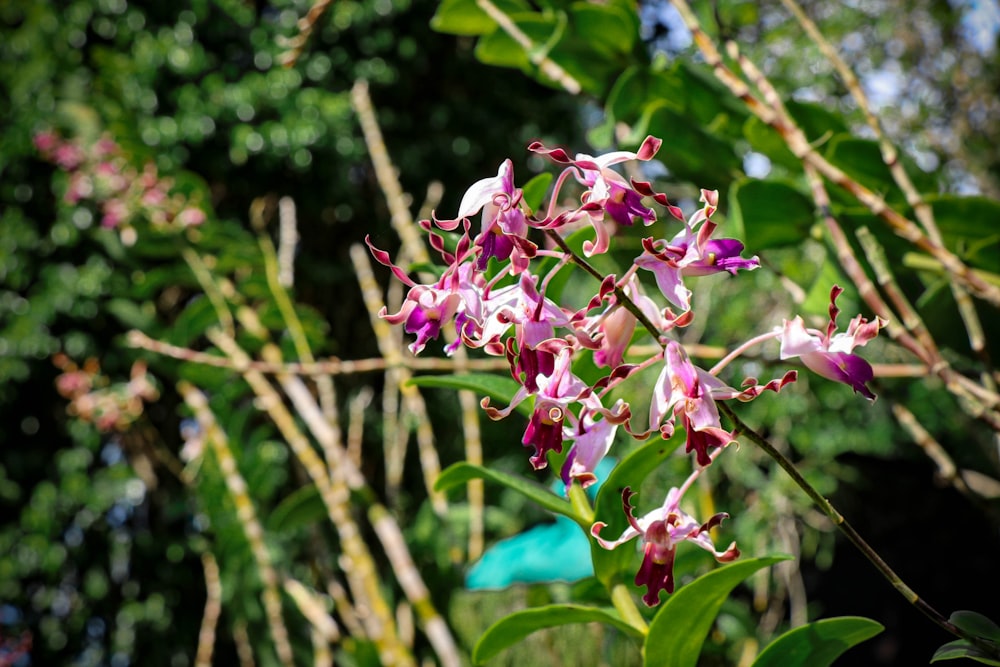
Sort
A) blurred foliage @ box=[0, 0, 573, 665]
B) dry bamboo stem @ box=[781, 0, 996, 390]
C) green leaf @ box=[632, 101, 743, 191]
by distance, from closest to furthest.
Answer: dry bamboo stem @ box=[781, 0, 996, 390] < green leaf @ box=[632, 101, 743, 191] < blurred foliage @ box=[0, 0, 573, 665]

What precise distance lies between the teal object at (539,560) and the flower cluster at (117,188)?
1.04 meters

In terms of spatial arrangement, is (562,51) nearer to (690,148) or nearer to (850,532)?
(690,148)

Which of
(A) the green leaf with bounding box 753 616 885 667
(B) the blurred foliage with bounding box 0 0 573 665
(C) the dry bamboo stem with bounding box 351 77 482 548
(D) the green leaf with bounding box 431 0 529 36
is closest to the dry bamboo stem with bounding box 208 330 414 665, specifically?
(C) the dry bamboo stem with bounding box 351 77 482 548

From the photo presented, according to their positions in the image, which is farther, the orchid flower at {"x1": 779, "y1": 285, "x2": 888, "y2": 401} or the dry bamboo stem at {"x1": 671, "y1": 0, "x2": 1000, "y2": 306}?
the dry bamboo stem at {"x1": 671, "y1": 0, "x2": 1000, "y2": 306}

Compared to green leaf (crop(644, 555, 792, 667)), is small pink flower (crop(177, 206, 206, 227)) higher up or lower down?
lower down

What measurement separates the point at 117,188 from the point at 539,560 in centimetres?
130

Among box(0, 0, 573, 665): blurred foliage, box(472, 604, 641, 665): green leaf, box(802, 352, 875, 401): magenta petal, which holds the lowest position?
box(0, 0, 573, 665): blurred foliage

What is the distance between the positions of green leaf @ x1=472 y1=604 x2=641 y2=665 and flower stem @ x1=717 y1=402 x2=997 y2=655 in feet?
0.39

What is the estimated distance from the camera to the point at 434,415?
258 cm

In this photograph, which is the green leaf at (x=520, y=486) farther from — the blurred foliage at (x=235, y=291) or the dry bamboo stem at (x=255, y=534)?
the blurred foliage at (x=235, y=291)

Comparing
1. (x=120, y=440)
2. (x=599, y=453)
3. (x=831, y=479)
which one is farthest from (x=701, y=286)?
(x=599, y=453)

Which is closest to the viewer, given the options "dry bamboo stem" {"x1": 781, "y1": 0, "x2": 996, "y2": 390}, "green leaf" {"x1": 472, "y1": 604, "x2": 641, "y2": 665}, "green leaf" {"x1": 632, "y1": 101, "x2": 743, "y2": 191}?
"green leaf" {"x1": 472, "y1": 604, "x2": 641, "y2": 665}

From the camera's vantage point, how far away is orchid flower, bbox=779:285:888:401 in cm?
28

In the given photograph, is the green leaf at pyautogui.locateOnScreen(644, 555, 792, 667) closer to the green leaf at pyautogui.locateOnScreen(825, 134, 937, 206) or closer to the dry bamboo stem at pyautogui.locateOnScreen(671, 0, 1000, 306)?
the dry bamboo stem at pyautogui.locateOnScreen(671, 0, 1000, 306)
